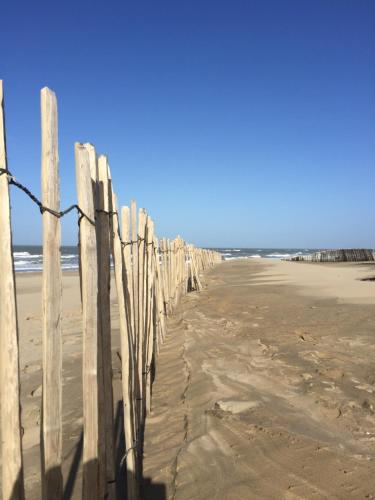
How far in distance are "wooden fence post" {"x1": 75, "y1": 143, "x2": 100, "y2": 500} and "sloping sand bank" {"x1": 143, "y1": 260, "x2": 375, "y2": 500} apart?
0.91 m

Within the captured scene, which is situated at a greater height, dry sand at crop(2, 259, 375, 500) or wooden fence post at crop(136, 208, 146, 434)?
wooden fence post at crop(136, 208, 146, 434)

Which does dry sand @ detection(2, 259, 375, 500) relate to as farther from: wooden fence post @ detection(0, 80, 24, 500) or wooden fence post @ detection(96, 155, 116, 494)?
wooden fence post @ detection(0, 80, 24, 500)

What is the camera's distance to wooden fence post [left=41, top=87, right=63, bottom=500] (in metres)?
1.64

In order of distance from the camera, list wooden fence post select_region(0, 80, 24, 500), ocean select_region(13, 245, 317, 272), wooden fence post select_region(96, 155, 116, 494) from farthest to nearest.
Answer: ocean select_region(13, 245, 317, 272) → wooden fence post select_region(96, 155, 116, 494) → wooden fence post select_region(0, 80, 24, 500)

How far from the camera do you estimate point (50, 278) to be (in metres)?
1.66

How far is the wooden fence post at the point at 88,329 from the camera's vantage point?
1.99 meters

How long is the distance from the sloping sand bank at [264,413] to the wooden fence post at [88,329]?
0.91 m

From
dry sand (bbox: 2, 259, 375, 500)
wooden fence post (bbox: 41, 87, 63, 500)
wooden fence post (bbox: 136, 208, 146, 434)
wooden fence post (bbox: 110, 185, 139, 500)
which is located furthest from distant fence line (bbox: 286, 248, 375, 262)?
wooden fence post (bbox: 41, 87, 63, 500)

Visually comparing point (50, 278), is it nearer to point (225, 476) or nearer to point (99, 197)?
point (99, 197)

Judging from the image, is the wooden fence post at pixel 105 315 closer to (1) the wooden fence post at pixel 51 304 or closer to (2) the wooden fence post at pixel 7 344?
(1) the wooden fence post at pixel 51 304

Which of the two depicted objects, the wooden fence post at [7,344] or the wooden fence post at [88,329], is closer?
the wooden fence post at [7,344]

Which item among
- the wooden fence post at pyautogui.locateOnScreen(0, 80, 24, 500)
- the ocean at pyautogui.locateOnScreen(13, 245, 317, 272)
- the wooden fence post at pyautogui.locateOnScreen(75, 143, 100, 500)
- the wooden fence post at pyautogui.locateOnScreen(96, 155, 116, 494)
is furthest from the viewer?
the ocean at pyautogui.locateOnScreen(13, 245, 317, 272)

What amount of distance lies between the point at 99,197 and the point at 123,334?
945 millimetres

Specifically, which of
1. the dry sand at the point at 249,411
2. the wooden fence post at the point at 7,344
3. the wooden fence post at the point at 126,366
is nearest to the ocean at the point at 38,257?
the dry sand at the point at 249,411
